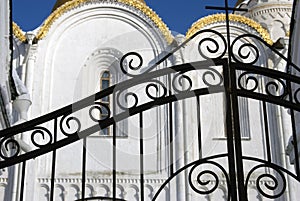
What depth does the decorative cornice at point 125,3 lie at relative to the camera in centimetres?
1211

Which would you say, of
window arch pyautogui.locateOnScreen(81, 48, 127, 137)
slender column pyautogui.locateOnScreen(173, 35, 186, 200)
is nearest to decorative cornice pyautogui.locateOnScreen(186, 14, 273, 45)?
slender column pyautogui.locateOnScreen(173, 35, 186, 200)

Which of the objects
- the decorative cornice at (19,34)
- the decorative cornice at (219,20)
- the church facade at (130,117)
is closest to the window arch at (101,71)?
the church facade at (130,117)

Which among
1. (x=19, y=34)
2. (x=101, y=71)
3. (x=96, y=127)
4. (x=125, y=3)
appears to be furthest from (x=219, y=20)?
(x=96, y=127)

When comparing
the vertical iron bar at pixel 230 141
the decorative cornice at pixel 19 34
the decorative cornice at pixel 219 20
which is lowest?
the vertical iron bar at pixel 230 141

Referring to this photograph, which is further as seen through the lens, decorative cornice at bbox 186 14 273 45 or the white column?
decorative cornice at bbox 186 14 273 45

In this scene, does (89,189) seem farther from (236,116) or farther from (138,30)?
(236,116)

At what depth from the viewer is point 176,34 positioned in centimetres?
1242

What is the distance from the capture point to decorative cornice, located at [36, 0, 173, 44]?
12.1m

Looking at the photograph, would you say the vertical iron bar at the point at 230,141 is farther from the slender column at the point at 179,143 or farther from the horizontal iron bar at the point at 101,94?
the slender column at the point at 179,143

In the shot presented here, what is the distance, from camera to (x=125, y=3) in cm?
1265

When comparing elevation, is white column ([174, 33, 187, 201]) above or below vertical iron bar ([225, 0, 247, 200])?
above

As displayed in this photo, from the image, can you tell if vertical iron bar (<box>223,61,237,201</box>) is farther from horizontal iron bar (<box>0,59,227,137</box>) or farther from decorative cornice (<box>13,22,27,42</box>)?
decorative cornice (<box>13,22,27,42</box>)

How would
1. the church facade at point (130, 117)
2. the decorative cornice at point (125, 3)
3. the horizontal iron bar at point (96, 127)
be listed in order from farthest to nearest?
the decorative cornice at point (125, 3)
the church facade at point (130, 117)
the horizontal iron bar at point (96, 127)

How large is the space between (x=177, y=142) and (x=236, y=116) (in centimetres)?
755
